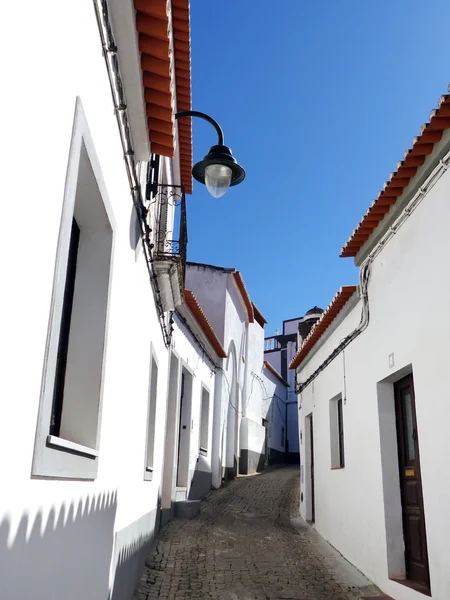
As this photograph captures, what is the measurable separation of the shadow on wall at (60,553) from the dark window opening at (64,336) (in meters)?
0.51

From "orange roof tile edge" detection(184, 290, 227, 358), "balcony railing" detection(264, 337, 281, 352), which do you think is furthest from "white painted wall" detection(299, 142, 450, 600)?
"balcony railing" detection(264, 337, 281, 352)

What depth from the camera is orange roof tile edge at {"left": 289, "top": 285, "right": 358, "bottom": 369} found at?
772 cm

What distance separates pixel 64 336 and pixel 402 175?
3547mm

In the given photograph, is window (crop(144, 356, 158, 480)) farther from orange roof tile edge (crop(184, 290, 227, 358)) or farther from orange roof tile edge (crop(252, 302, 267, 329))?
orange roof tile edge (crop(252, 302, 267, 329))

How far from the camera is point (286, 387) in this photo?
30094mm

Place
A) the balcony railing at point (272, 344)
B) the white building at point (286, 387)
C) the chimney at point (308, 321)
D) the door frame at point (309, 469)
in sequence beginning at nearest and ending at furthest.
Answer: the door frame at point (309, 469)
the chimney at point (308, 321)
the white building at point (286, 387)
the balcony railing at point (272, 344)

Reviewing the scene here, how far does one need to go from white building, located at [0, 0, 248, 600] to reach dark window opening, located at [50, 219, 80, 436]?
1 centimetres

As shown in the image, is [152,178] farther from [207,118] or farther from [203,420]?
[203,420]

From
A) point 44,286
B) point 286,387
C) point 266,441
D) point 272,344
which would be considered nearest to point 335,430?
point 44,286

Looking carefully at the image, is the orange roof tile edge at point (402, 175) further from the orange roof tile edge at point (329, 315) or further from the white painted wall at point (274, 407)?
the white painted wall at point (274, 407)

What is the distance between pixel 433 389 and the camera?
16.1 ft

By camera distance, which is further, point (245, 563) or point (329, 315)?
point (329, 315)

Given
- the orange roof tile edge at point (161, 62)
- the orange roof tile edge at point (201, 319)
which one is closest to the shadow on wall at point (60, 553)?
the orange roof tile edge at point (161, 62)

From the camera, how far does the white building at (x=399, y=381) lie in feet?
15.8
